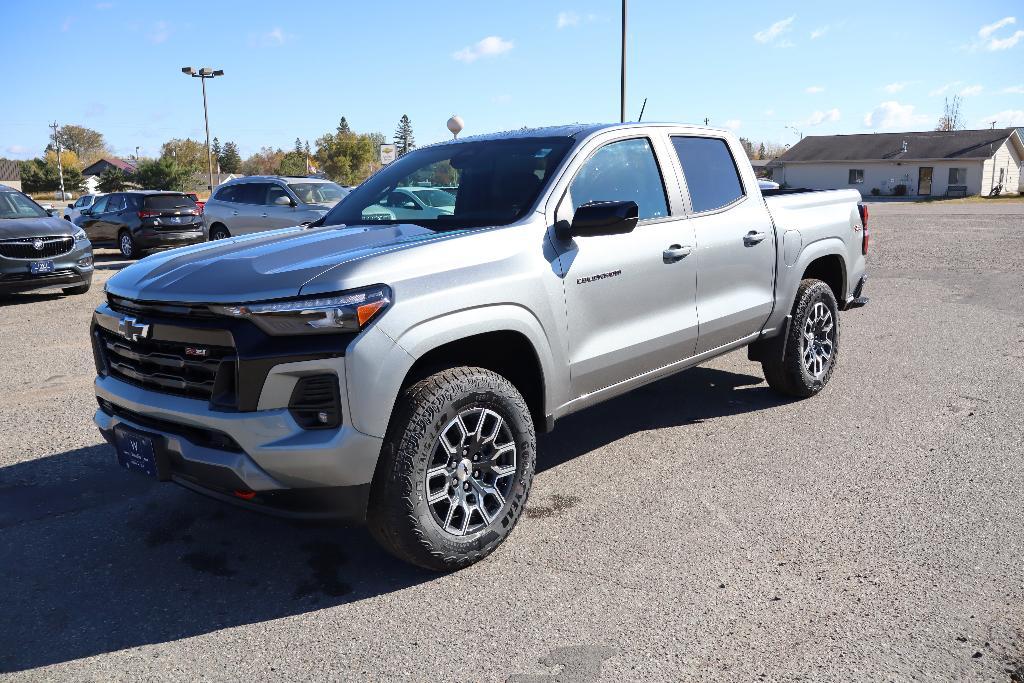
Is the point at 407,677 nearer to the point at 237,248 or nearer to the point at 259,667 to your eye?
the point at 259,667

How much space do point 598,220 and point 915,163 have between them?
223 ft

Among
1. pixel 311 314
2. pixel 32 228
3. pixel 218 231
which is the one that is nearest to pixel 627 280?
pixel 311 314

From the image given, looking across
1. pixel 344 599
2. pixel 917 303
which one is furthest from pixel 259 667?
pixel 917 303

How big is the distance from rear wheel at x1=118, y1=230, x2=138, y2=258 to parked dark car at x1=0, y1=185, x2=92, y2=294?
6.13 m

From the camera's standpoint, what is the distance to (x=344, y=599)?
11.2ft

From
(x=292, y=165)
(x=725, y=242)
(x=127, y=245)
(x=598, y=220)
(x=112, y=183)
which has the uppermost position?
(x=292, y=165)

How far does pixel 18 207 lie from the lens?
12.2 metres

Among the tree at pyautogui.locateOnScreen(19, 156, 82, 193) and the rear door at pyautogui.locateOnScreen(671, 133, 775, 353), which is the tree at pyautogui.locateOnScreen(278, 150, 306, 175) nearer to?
the tree at pyautogui.locateOnScreen(19, 156, 82, 193)

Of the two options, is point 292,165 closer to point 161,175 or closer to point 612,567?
point 161,175

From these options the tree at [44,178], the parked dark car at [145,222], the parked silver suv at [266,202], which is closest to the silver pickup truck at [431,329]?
the parked silver suv at [266,202]

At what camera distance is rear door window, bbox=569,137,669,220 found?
169 inches

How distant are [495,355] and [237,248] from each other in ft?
4.31

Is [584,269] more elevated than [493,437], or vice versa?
[584,269]

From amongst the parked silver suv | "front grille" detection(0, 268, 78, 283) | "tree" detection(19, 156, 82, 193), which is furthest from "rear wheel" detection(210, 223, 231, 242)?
"tree" detection(19, 156, 82, 193)
